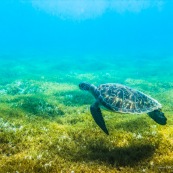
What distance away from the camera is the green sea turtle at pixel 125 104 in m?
13.0

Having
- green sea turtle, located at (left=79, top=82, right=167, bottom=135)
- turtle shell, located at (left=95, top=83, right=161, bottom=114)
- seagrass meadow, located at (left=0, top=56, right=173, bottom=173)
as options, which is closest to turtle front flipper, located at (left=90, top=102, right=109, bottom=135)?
green sea turtle, located at (left=79, top=82, right=167, bottom=135)

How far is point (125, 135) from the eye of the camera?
13.1 m

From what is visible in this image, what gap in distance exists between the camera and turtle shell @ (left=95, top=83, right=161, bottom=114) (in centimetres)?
1305

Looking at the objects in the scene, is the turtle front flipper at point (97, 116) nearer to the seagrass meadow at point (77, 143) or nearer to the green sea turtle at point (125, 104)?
the green sea turtle at point (125, 104)

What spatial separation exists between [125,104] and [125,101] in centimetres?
19

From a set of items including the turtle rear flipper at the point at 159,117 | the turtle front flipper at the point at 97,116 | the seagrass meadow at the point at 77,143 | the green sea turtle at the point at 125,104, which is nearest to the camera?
the seagrass meadow at the point at 77,143

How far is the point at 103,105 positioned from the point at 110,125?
1816 millimetres

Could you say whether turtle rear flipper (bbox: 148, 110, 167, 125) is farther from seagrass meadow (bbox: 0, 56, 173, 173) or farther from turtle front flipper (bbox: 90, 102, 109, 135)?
turtle front flipper (bbox: 90, 102, 109, 135)

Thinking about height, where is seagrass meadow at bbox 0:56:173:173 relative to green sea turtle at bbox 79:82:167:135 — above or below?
below

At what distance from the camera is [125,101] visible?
1333 cm

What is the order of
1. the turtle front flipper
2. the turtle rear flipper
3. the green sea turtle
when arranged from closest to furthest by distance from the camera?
the turtle front flipper, the turtle rear flipper, the green sea turtle

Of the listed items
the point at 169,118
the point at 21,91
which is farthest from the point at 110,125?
the point at 21,91

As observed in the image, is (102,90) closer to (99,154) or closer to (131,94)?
(131,94)

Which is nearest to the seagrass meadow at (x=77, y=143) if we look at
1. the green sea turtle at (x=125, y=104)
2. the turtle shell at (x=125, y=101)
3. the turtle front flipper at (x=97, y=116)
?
the turtle front flipper at (x=97, y=116)
